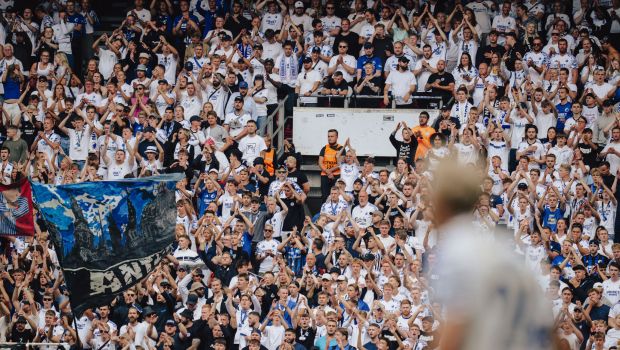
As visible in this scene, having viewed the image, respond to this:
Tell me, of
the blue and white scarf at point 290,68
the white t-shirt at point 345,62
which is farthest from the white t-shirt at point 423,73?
the blue and white scarf at point 290,68

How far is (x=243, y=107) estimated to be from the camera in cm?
2125

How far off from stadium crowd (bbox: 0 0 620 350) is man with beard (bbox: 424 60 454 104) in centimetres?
4

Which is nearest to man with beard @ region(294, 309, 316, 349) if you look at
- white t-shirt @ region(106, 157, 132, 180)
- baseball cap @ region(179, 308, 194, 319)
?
baseball cap @ region(179, 308, 194, 319)

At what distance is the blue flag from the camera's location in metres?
13.8

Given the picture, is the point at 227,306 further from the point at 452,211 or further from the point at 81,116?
the point at 452,211

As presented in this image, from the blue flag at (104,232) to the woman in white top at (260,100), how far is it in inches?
221

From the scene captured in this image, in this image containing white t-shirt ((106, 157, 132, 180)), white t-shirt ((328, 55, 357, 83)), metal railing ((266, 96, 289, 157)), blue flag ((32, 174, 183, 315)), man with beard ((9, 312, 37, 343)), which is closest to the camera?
blue flag ((32, 174, 183, 315))

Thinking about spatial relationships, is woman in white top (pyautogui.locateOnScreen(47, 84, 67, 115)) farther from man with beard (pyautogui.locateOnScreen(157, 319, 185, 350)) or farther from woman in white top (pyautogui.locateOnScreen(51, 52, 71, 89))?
man with beard (pyautogui.locateOnScreen(157, 319, 185, 350))

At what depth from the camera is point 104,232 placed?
1455cm

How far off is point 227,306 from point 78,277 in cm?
404

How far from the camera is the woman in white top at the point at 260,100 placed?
70.1 feet

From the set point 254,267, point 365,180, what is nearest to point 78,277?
point 254,267

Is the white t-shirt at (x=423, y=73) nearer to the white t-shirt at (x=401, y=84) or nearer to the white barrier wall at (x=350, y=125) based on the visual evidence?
the white t-shirt at (x=401, y=84)

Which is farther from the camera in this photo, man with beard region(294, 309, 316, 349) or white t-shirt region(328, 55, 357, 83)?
white t-shirt region(328, 55, 357, 83)
